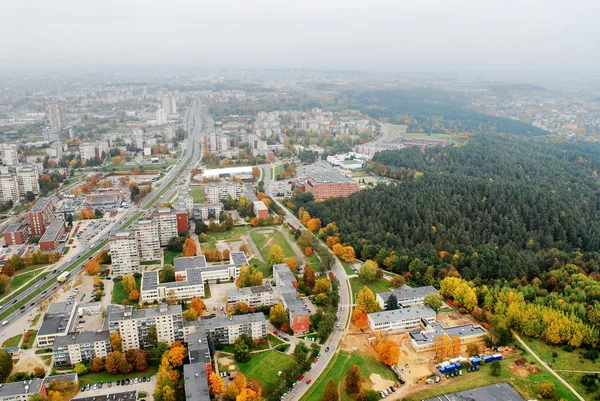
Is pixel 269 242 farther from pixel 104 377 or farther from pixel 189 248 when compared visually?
pixel 104 377

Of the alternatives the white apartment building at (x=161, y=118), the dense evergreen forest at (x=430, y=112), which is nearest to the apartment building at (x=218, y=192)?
the white apartment building at (x=161, y=118)

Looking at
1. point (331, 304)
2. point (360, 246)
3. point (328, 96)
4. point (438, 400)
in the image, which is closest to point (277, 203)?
point (360, 246)

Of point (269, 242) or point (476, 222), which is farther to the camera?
point (476, 222)

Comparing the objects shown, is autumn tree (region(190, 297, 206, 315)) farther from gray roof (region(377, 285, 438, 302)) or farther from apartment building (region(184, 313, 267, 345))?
gray roof (region(377, 285, 438, 302))

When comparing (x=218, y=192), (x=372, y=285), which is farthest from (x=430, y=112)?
(x=372, y=285)

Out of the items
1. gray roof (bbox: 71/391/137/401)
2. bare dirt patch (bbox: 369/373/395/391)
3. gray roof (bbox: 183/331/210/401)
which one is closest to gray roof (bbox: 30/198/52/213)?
gray roof (bbox: 183/331/210/401)

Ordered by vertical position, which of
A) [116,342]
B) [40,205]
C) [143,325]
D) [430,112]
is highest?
[430,112]

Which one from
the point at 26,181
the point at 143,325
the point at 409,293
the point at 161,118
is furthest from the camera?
the point at 161,118
